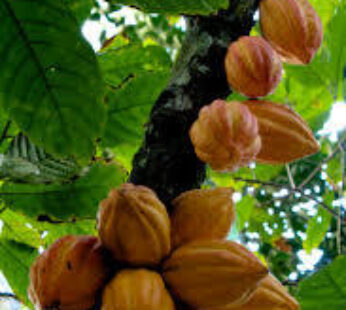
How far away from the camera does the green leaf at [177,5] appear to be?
0.90 metres

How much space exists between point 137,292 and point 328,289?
0.64m

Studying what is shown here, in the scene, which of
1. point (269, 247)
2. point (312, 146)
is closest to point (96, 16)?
point (269, 247)

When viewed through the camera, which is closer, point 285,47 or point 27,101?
point 27,101

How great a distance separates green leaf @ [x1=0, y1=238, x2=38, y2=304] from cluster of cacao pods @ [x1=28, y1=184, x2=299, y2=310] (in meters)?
0.64

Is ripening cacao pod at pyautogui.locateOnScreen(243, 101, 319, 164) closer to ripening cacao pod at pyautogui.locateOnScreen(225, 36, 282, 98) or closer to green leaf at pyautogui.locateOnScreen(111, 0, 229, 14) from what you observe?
ripening cacao pod at pyautogui.locateOnScreen(225, 36, 282, 98)

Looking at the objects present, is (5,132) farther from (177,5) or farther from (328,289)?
(328,289)

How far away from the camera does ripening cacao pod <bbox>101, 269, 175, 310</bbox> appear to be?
2.65 feet

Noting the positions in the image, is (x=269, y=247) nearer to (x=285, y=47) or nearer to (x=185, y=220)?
(x=285, y=47)

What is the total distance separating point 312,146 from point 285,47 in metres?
0.33

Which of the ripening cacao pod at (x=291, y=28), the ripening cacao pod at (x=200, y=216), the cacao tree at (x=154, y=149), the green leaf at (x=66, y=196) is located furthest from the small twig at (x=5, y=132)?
the ripening cacao pod at (x=291, y=28)

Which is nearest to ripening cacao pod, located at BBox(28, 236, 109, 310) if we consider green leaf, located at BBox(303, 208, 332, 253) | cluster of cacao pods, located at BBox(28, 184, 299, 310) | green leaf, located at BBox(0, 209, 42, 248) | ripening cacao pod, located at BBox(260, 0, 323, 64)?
cluster of cacao pods, located at BBox(28, 184, 299, 310)

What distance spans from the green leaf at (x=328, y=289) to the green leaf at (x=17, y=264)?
0.82m

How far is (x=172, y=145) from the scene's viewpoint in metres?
1.00

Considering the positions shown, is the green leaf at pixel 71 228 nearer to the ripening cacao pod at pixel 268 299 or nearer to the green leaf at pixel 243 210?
the ripening cacao pod at pixel 268 299
